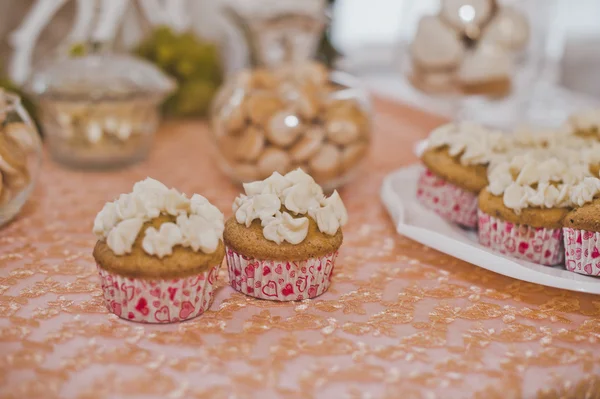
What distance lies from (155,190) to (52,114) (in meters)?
0.67

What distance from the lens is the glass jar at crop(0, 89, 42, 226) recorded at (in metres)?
1.11

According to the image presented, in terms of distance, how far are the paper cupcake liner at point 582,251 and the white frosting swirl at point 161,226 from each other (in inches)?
20.2

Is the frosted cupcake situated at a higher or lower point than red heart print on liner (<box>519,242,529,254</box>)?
higher

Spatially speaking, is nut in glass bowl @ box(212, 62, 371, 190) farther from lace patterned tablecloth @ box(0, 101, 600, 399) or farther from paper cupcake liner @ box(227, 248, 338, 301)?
paper cupcake liner @ box(227, 248, 338, 301)

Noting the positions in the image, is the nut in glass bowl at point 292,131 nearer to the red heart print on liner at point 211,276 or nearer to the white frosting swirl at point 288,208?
the white frosting swirl at point 288,208

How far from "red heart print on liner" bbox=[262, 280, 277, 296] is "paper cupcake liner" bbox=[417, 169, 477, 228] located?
0.43 metres

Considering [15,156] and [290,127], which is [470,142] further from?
[15,156]

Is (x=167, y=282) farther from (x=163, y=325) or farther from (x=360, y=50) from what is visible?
(x=360, y=50)

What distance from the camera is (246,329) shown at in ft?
2.90

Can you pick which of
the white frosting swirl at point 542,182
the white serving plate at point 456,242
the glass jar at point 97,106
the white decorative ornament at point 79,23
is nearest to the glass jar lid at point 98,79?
A: the glass jar at point 97,106

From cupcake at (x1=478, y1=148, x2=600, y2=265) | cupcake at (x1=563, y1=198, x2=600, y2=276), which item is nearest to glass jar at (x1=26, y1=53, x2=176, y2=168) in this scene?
cupcake at (x1=478, y1=148, x2=600, y2=265)

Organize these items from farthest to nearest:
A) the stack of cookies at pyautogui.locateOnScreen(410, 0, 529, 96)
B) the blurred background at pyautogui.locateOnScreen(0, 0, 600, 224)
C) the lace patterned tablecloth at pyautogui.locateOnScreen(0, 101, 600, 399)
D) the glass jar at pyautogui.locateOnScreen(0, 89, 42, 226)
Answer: the stack of cookies at pyautogui.locateOnScreen(410, 0, 529, 96)
the blurred background at pyautogui.locateOnScreen(0, 0, 600, 224)
the glass jar at pyautogui.locateOnScreen(0, 89, 42, 226)
the lace patterned tablecloth at pyautogui.locateOnScreen(0, 101, 600, 399)

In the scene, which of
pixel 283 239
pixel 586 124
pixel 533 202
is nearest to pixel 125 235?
pixel 283 239

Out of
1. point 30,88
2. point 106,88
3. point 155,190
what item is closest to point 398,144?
point 106,88
